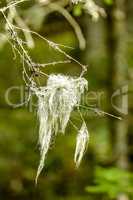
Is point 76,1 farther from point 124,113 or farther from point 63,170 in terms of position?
point 63,170

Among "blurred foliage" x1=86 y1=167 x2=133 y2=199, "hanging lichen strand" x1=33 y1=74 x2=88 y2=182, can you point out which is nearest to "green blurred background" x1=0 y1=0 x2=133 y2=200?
"blurred foliage" x1=86 y1=167 x2=133 y2=199

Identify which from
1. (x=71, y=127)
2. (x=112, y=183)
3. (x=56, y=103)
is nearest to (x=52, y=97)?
(x=56, y=103)

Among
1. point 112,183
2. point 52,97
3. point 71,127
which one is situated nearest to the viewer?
point 52,97

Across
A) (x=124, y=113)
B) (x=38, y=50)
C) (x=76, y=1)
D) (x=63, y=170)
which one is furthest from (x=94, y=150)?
(x=76, y=1)

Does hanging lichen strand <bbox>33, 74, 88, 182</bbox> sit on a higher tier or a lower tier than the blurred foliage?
higher

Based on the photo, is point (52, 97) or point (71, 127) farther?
point (71, 127)

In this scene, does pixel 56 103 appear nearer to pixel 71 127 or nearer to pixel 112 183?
pixel 112 183

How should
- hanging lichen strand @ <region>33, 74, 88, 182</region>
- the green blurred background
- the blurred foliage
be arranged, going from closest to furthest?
hanging lichen strand @ <region>33, 74, 88, 182</region>, the blurred foliage, the green blurred background

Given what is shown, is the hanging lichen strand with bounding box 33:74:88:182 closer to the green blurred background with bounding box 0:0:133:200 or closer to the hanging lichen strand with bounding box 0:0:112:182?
the hanging lichen strand with bounding box 0:0:112:182
